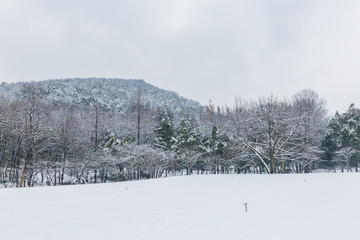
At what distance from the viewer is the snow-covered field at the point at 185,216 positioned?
15.8 feet

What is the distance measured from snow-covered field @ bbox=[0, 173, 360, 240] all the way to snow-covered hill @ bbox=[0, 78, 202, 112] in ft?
238

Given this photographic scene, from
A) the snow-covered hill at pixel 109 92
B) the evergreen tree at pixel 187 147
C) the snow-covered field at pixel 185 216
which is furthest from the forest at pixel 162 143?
the snow-covered hill at pixel 109 92

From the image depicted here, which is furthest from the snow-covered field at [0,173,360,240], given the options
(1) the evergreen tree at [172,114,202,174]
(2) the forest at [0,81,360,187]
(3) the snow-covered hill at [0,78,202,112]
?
(3) the snow-covered hill at [0,78,202,112]

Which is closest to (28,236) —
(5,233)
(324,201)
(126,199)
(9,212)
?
(5,233)

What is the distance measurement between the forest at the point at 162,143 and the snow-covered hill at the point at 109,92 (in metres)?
51.7

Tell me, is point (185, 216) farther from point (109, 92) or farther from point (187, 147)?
point (109, 92)

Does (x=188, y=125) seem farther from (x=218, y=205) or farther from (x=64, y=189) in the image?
(x=218, y=205)

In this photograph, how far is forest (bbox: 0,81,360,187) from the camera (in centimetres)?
1900

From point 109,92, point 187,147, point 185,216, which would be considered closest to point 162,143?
point 187,147

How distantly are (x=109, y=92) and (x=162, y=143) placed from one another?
86992 mm

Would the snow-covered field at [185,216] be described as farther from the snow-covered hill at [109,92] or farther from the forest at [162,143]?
the snow-covered hill at [109,92]

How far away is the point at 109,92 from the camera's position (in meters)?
108

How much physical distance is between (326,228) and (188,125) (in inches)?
1132

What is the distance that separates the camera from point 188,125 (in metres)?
33.6
